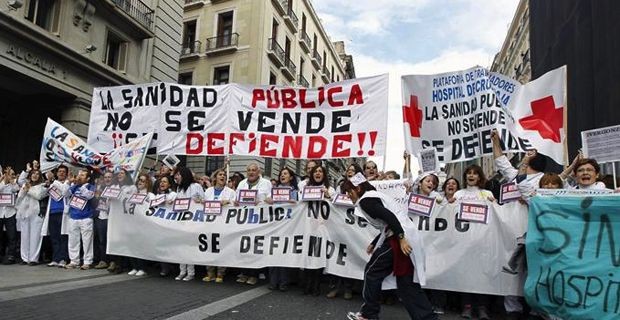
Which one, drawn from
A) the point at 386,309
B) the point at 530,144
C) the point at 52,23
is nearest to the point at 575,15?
the point at 530,144

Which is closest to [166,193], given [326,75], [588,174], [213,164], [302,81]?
[588,174]

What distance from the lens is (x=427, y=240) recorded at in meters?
6.06

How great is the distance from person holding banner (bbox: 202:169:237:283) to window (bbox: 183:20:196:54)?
77.3ft

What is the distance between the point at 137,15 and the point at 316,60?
23104 mm

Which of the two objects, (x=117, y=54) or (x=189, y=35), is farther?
(x=189, y=35)

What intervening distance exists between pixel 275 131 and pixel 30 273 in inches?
172

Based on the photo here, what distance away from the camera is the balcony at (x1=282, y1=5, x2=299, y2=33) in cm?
3144

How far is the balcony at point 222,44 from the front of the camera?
1088 inches

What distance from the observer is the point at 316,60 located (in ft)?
131

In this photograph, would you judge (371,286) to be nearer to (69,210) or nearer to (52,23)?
(69,210)

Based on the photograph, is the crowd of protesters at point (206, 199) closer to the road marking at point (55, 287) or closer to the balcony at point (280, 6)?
the road marking at point (55, 287)

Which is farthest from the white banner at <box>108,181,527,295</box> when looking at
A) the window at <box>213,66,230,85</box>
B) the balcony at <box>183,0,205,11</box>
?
the balcony at <box>183,0,205,11</box>

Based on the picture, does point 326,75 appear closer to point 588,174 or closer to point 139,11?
point 139,11

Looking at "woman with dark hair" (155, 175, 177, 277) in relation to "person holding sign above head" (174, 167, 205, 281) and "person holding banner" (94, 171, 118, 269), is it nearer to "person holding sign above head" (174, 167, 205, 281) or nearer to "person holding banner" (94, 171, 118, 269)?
"person holding sign above head" (174, 167, 205, 281)
